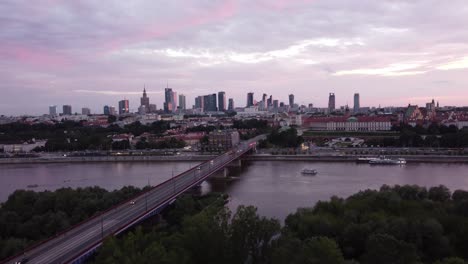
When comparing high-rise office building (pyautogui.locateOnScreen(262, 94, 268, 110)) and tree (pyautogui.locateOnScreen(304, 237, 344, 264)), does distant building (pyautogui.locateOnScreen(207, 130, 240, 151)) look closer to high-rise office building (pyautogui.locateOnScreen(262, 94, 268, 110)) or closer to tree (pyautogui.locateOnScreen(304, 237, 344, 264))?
tree (pyautogui.locateOnScreen(304, 237, 344, 264))

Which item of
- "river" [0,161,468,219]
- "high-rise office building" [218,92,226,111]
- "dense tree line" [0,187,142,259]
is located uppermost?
"high-rise office building" [218,92,226,111]

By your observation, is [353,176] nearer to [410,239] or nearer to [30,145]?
[410,239]

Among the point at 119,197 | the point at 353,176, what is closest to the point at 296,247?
the point at 119,197

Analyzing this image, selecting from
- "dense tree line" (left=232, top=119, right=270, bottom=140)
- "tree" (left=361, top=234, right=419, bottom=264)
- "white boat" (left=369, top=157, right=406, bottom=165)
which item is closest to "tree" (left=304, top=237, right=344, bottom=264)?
"tree" (left=361, top=234, right=419, bottom=264)

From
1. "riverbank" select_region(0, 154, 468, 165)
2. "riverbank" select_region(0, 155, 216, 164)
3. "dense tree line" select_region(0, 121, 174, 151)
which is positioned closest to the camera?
"riverbank" select_region(0, 154, 468, 165)

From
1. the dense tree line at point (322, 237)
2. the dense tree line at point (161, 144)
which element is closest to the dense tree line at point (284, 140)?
the dense tree line at point (161, 144)

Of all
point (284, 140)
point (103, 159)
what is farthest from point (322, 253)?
point (284, 140)
